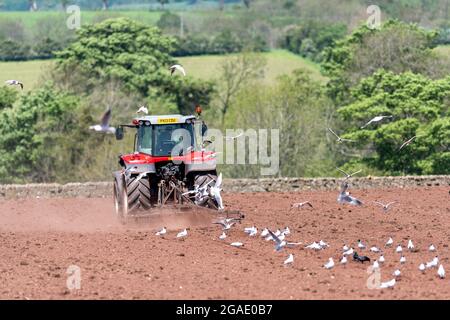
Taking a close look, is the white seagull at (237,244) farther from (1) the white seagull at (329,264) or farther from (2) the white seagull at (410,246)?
(2) the white seagull at (410,246)

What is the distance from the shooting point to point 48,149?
54.1 m

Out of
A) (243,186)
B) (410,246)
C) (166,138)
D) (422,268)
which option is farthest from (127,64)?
(422,268)

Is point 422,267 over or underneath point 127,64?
over

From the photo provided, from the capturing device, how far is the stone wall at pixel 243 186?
1244 inches

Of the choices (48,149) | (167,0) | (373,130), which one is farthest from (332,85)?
(167,0)

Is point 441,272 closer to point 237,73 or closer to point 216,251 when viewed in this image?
point 216,251

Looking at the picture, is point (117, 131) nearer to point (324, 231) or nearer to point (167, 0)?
Answer: point (324, 231)

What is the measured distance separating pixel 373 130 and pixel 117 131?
2713cm

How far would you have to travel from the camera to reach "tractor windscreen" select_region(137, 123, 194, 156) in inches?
930

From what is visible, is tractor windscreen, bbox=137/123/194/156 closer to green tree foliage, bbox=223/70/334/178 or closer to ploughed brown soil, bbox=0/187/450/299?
ploughed brown soil, bbox=0/187/450/299

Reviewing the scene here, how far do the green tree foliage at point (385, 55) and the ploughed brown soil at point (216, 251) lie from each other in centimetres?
2833

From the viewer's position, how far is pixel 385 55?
57.6m

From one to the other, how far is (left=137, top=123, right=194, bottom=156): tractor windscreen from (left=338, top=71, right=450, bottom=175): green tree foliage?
24096 millimetres

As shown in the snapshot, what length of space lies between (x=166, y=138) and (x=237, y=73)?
48.5 meters
